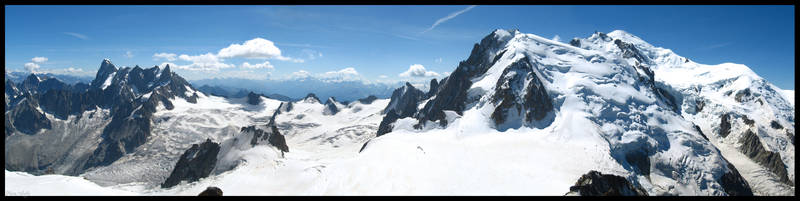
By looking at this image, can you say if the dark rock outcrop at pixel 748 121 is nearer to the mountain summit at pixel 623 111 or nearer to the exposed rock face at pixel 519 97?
the mountain summit at pixel 623 111

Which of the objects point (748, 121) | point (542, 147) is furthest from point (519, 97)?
point (748, 121)

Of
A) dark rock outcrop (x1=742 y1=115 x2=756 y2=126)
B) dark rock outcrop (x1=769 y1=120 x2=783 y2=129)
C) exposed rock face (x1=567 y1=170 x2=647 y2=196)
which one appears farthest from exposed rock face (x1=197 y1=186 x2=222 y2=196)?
dark rock outcrop (x1=769 y1=120 x2=783 y2=129)

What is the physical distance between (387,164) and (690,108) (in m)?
153

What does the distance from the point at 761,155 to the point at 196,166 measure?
172946mm

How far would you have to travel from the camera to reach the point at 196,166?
3819 inches

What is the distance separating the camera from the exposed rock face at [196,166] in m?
93.2

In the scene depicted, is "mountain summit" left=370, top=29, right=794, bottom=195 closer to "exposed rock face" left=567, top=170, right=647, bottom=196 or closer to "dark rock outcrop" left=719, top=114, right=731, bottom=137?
"dark rock outcrop" left=719, top=114, right=731, bottom=137

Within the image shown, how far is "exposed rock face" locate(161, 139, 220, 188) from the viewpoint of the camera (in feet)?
306

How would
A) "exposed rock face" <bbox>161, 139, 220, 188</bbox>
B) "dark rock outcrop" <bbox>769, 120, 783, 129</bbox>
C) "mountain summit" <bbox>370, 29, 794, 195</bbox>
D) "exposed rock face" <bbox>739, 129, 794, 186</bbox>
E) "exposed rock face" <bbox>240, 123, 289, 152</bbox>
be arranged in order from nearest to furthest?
"mountain summit" <bbox>370, 29, 794, 195</bbox>, "exposed rock face" <bbox>161, 139, 220, 188</bbox>, "exposed rock face" <bbox>240, 123, 289, 152</bbox>, "exposed rock face" <bbox>739, 129, 794, 186</bbox>, "dark rock outcrop" <bbox>769, 120, 783, 129</bbox>

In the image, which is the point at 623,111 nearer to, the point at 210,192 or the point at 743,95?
the point at 743,95

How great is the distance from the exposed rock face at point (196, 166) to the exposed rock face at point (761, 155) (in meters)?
163

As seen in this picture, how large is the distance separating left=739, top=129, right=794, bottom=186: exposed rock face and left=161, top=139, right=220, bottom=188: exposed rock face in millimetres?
162810

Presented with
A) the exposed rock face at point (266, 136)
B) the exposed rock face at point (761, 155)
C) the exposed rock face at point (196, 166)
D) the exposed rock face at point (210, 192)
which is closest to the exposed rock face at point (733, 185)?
the exposed rock face at point (761, 155)
